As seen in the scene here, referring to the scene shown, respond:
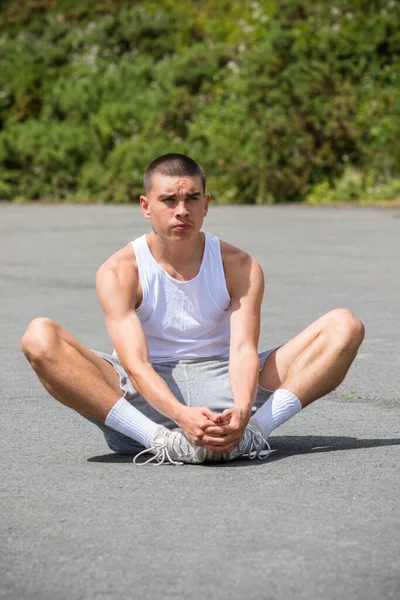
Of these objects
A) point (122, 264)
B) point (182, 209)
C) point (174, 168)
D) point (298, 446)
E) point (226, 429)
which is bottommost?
point (298, 446)

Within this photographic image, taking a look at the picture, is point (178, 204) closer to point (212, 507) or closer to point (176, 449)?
point (176, 449)

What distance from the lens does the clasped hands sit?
5.19 meters

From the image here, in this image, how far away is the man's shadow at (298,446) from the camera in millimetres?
5535

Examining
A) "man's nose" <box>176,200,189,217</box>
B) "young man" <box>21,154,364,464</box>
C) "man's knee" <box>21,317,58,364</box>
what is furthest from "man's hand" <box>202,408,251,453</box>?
Answer: "man's nose" <box>176,200,189,217</box>

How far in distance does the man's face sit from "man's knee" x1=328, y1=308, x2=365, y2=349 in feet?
2.22

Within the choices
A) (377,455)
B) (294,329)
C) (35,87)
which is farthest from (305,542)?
(35,87)

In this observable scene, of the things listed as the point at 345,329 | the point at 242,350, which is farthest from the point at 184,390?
the point at 345,329

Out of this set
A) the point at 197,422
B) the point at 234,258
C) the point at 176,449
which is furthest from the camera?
the point at 234,258

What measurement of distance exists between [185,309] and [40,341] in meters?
0.61

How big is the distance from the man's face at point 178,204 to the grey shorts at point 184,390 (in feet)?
1.78

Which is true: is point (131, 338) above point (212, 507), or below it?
above

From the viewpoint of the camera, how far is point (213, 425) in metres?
5.20

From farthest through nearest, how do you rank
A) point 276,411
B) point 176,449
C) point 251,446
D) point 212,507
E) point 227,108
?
point 227,108 → point 276,411 → point 251,446 → point 176,449 → point 212,507

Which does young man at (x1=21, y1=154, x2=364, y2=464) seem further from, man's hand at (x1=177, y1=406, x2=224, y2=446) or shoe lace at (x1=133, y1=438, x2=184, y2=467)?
man's hand at (x1=177, y1=406, x2=224, y2=446)
